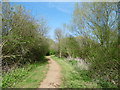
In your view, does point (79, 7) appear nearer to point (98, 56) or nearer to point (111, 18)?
point (111, 18)

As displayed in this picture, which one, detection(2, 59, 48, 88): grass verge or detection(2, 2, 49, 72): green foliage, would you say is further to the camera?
detection(2, 2, 49, 72): green foliage

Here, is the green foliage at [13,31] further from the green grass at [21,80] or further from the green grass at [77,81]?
the green grass at [77,81]

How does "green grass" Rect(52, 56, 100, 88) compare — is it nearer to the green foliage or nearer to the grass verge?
the grass verge

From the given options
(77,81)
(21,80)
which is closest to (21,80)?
(21,80)

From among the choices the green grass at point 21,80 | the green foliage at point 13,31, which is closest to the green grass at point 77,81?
the green grass at point 21,80

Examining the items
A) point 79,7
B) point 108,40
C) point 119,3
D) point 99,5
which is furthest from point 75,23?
point 108,40

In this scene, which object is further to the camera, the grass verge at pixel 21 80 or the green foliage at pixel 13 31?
the green foliage at pixel 13 31

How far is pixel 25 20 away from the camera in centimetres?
768

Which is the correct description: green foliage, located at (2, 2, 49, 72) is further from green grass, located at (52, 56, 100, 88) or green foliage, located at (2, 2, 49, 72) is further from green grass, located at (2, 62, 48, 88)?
green grass, located at (52, 56, 100, 88)

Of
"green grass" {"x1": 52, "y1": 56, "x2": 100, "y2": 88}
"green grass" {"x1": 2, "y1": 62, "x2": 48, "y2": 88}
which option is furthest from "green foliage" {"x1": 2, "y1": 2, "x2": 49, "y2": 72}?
"green grass" {"x1": 52, "y1": 56, "x2": 100, "y2": 88}

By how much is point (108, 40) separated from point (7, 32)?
5.93 m

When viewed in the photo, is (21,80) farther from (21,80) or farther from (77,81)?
(77,81)

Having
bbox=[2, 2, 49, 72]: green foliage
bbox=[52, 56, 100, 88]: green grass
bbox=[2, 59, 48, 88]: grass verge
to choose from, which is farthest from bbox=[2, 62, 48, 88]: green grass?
bbox=[52, 56, 100, 88]: green grass

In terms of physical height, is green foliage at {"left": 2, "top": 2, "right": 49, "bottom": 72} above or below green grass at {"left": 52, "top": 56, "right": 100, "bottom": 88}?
above
